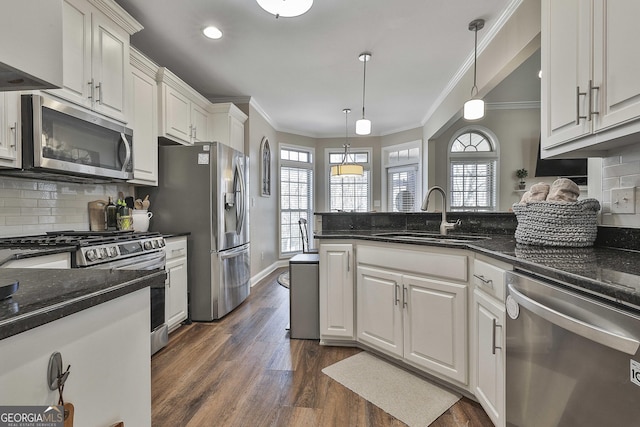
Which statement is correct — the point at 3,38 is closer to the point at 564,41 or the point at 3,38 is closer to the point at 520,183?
the point at 564,41

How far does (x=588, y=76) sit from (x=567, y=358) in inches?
43.1

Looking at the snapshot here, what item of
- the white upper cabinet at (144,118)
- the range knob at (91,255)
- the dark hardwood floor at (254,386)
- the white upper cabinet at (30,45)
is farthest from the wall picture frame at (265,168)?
the white upper cabinet at (30,45)

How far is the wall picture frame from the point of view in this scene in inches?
192

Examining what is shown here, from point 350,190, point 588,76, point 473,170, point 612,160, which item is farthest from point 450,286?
point 350,190

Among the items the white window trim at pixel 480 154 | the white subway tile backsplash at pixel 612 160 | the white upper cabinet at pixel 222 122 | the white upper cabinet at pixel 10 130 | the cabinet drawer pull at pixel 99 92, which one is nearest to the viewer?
the white subway tile backsplash at pixel 612 160

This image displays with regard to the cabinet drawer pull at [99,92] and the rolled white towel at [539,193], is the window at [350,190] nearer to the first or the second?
the cabinet drawer pull at [99,92]

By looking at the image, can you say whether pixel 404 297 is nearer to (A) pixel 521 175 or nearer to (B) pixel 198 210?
(B) pixel 198 210

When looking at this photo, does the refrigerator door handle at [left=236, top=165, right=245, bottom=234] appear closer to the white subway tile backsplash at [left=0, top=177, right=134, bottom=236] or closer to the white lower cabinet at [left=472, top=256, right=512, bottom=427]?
the white subway tile backsplash at [left=0, top=177, right=134, bottom=236]

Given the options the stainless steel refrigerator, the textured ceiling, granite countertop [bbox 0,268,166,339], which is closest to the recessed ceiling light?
the textured ceiling

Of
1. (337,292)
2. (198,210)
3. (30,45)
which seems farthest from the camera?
(198,210)

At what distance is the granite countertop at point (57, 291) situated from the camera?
1.66 feet

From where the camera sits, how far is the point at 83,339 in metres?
0.63

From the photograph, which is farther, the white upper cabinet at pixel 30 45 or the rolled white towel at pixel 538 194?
the rolled white towel at pixel 538 194

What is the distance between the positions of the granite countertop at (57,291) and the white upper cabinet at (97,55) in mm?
1678
